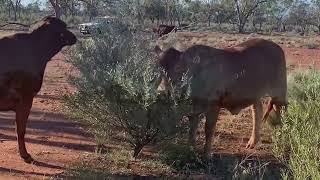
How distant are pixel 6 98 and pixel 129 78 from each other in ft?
5.34

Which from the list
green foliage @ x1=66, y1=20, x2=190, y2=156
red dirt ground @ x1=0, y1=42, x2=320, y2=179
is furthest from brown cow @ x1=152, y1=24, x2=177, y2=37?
green foliage @ x1=66, y1=20, x2=190, y2=156

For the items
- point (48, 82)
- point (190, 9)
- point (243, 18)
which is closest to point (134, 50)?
point (48, 82)

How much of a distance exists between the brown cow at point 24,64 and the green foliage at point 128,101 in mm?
560

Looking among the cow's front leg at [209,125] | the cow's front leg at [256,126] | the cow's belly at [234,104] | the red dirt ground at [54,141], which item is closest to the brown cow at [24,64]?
the red dirt ground at [54,141]

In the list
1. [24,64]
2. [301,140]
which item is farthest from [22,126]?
[301,140]

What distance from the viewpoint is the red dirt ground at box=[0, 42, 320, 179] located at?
751 centimetres

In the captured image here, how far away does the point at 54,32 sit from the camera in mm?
7969

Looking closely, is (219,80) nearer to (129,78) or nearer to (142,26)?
(129,78)

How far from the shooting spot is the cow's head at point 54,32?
786cm

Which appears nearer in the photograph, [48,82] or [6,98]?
[6,98]

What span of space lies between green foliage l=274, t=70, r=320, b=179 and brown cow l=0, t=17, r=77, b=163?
328 cm

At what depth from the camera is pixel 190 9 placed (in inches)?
2822

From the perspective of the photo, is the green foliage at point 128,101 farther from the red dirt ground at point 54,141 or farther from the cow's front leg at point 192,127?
the red dirt ground at point 54,141

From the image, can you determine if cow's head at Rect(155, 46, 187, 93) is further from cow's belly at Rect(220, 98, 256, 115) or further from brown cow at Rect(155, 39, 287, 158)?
cow's belly at Rect(220, 98, 256, 115)
